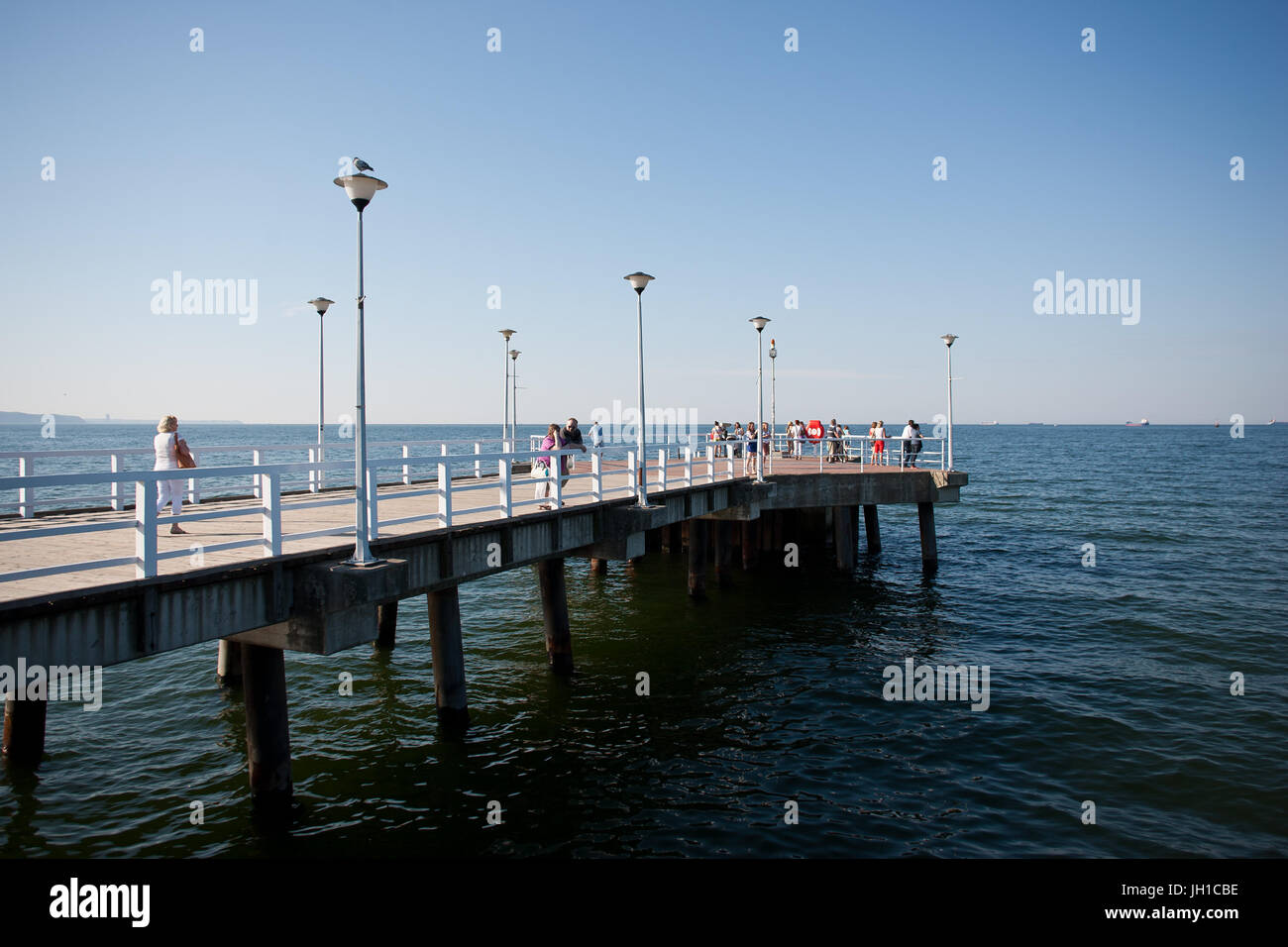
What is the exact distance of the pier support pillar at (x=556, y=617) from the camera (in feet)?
52.9

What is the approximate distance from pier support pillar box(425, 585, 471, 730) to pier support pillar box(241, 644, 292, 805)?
10.6 feet

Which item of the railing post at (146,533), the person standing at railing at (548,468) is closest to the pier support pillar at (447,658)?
the person standing at railing at (548,468)

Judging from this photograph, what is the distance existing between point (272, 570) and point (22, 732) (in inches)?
256

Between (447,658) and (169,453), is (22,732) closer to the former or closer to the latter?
(169,453)

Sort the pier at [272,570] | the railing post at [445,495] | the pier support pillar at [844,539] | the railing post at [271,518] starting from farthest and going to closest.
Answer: the pier support pillar at [844,539] < the railing post at [445,495] < the railing post at [271,518] < the pier at [272,570]

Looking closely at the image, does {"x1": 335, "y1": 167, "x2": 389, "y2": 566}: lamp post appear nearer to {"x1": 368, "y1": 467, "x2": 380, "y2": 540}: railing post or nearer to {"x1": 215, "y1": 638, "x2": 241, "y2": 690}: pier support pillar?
{"x1": 368, "y1": 467, "x2": 380, "y2": 540}: railing post

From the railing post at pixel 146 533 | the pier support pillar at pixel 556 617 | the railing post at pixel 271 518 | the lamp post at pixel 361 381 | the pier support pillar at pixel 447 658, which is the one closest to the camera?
the railing post at pixel 146 533

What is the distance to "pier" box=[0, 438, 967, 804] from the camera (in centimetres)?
712

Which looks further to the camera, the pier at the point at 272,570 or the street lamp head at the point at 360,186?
the street lamp head at the point at 360,186

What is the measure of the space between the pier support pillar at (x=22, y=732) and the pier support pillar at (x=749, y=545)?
19.8 metres

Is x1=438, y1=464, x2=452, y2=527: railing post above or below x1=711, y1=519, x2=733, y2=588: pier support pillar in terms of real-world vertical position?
above

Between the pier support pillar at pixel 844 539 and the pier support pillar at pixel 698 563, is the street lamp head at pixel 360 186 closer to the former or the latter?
the pier support pillar at pixel 698 563

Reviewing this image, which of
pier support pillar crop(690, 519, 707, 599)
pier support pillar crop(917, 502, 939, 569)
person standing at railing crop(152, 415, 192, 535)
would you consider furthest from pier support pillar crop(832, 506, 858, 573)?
person standing at railing crop(152, 415, 192, 535)

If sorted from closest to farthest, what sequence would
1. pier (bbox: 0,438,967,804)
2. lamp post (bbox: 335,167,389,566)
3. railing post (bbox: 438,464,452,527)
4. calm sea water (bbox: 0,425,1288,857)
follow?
pier (bbox: 0,438,967,804), lamp post (bbox: 335,167,389,566), calm sea water (bbox: 0,425,1288,857), railing post (bbox: 438,464,452,527)
